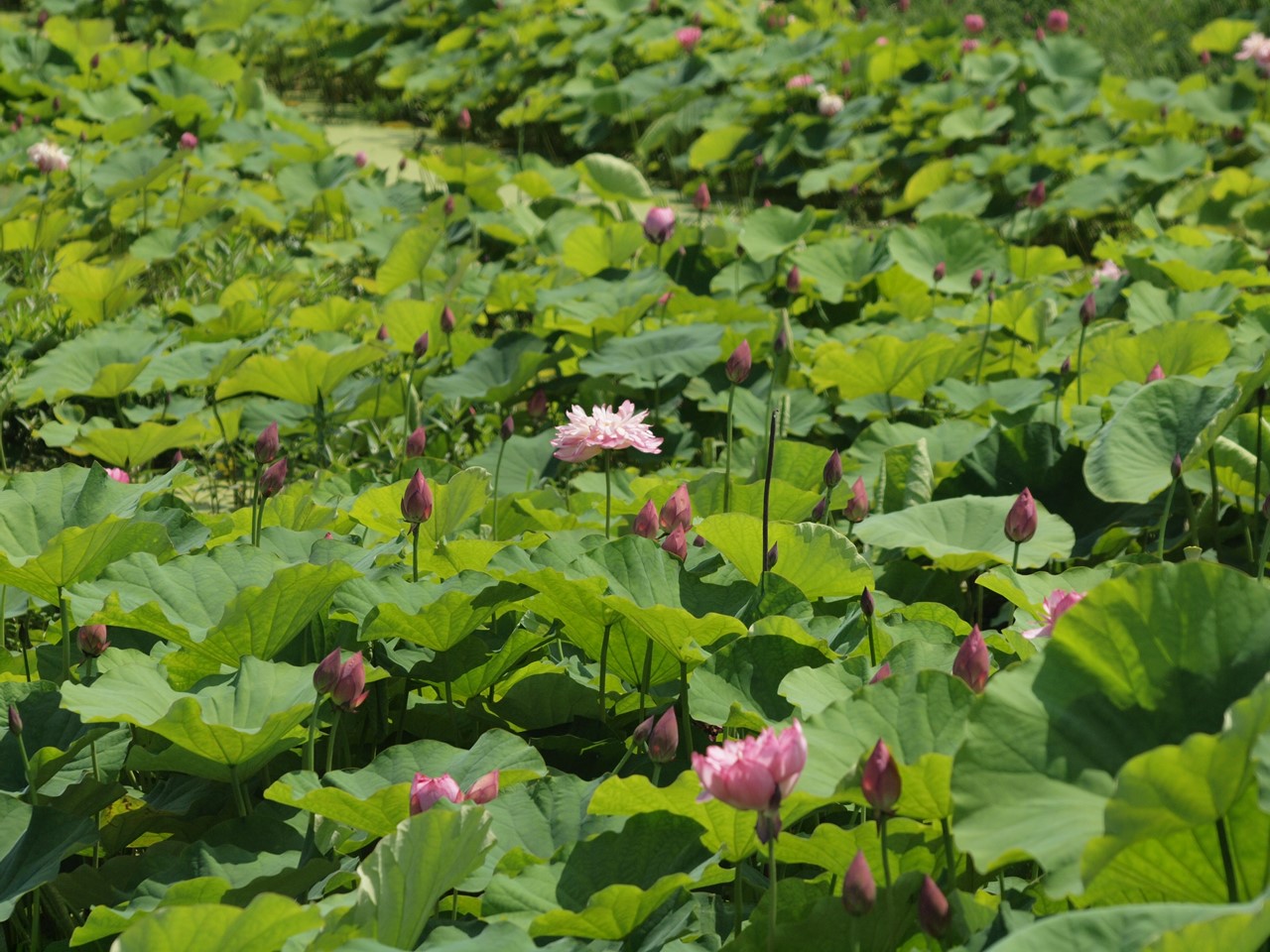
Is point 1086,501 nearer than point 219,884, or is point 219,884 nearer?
point 219,884

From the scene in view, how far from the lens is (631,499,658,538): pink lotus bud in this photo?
1.59m

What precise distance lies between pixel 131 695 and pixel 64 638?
0.27m

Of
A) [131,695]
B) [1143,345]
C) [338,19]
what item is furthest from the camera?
[338,19]

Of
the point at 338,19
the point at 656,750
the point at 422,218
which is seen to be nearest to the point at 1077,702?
the point at 656,750

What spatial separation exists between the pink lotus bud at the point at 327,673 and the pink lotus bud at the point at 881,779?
0.53 metres

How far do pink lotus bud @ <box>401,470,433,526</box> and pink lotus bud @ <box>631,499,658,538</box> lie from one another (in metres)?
0.24

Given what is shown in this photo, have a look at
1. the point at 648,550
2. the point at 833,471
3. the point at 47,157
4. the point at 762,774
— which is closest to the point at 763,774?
the point at 762,774

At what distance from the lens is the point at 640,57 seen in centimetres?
547

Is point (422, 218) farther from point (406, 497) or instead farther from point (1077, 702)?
point (1077, 702)

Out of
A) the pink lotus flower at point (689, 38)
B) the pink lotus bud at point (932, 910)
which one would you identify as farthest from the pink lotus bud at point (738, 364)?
the pink lotus flower at point (689, 38)

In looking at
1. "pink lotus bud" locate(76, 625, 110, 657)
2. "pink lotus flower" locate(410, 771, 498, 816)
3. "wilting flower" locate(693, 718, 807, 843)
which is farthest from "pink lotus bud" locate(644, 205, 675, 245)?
"wilting flower" locate(693, 718, 807, 843)

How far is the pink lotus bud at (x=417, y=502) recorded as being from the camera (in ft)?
4.98

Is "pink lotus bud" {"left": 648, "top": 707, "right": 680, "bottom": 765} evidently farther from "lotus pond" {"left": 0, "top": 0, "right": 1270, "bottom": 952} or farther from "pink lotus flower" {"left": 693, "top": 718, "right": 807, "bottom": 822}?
"pink lotus flower" {"left": 693, "top": 718, "right": 807, "bottom": 822}

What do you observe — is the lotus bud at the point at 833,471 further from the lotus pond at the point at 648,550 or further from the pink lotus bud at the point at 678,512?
the pink lotus bud at the point at 678,512
